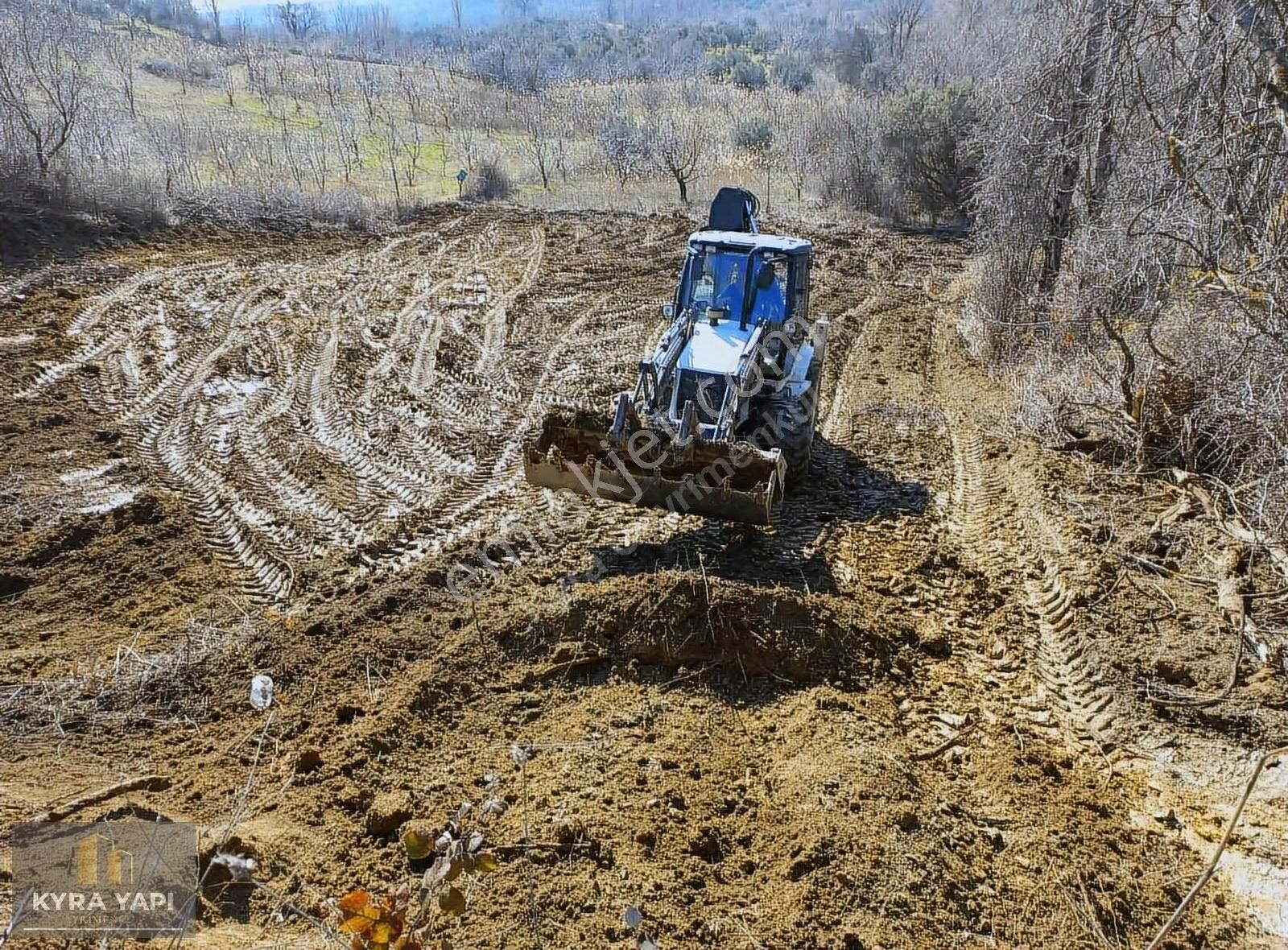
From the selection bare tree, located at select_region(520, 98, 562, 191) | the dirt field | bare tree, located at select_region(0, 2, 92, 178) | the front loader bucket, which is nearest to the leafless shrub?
bare tree, located at select_region(520, 98, 562, 191)

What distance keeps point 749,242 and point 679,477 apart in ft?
8.42

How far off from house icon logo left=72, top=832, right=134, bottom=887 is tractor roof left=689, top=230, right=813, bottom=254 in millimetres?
5911

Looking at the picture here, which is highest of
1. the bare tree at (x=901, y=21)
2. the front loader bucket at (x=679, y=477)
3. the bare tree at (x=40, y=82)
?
the bare tree at (x=901, y=21)

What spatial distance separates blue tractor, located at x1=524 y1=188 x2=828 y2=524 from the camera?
5.71 meters

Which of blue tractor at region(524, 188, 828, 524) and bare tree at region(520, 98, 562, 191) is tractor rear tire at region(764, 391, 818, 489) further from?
bare tree at region(520, 98, 562, 191)

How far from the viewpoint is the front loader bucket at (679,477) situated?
5570 millimetres

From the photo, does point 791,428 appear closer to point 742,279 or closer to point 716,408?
point 716,408

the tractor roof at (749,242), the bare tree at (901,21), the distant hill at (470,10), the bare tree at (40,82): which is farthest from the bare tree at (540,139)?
the distant hill at (470,10)

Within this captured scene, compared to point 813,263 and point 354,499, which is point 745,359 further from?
point 813,263

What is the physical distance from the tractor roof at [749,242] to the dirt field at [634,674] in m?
2.15

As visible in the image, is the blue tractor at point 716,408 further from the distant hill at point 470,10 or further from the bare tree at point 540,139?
the distant hill at point 470,10

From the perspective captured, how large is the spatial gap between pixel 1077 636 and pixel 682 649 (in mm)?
2678

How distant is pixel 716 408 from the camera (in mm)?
6477

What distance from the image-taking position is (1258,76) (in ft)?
16.6
